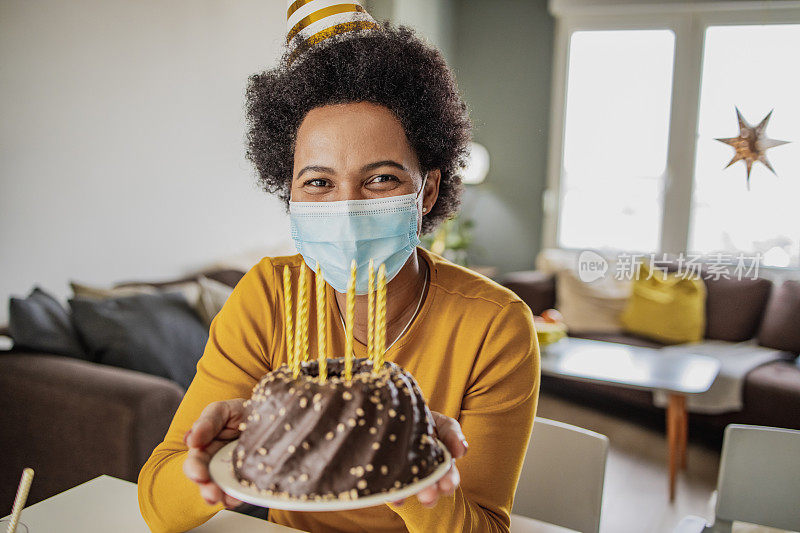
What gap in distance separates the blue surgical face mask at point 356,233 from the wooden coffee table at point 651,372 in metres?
1.87

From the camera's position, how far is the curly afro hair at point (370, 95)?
3.40 ft

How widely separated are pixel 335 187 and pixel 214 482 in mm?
468

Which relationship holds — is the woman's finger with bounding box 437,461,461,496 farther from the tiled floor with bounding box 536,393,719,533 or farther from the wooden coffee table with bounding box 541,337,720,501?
the wooden coffee table with bounding box 541,337,720,501

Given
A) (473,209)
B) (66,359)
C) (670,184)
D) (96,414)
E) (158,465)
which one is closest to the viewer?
(158,465)

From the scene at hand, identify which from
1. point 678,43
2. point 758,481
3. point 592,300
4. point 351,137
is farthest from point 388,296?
point 678,43

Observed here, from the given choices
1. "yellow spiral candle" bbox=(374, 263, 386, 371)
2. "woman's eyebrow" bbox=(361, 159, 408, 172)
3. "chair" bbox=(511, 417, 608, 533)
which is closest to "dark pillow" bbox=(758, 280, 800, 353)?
"chair" bbox=(511, 417, 608, 533)

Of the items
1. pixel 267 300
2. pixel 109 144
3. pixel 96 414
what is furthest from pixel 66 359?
pixel 267 300

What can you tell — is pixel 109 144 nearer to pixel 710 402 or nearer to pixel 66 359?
pixel 66 359

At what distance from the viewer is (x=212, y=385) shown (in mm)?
979

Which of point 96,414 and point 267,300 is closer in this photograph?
point 267,300

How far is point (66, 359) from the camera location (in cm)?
204

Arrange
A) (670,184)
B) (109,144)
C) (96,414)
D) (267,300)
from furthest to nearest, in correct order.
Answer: (670,184) < (109,144) < (96,414) < (267,300)

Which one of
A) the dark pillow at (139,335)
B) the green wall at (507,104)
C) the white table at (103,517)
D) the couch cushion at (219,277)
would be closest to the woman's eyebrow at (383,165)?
the white table at (103,517)

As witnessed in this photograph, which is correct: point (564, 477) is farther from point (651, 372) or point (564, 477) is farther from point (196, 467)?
point (651, 372)
